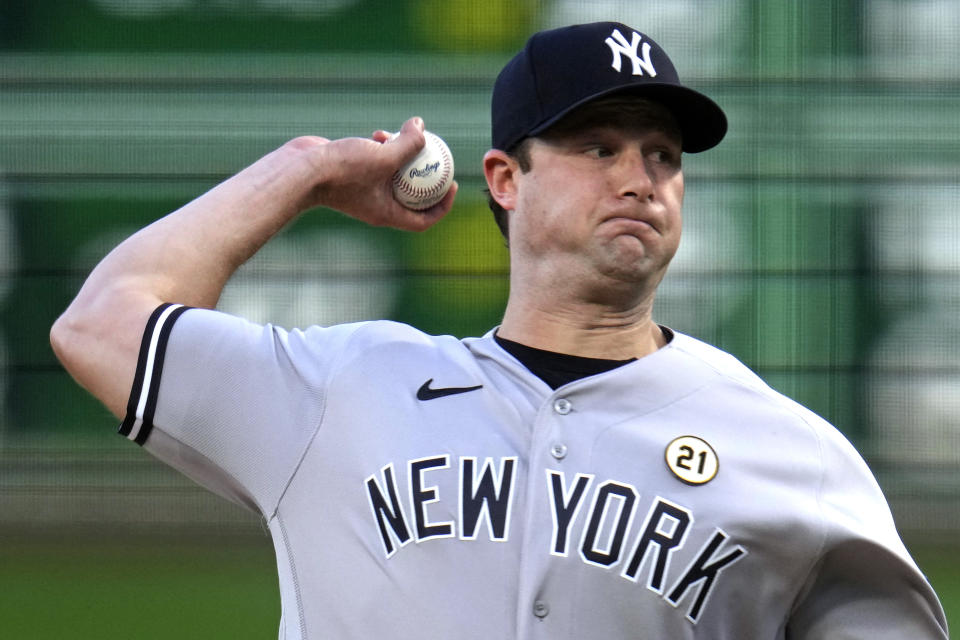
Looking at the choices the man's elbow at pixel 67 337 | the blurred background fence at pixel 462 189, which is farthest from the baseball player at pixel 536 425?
Answer: the blurred background fence at pixel 462 189

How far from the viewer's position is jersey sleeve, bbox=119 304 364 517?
5.86 ft

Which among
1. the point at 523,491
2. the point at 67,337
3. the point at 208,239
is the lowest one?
the point at 523,491

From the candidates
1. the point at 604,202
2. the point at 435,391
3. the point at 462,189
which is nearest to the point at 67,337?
the point at 435,391

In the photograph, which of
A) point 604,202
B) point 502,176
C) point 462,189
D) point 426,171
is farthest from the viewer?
point 462,189

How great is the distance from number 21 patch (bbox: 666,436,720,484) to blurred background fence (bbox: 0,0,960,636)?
3434 mm

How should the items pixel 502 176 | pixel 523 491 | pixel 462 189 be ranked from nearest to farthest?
pixel 523 491 → pixel 502 176 → pixel 462 189

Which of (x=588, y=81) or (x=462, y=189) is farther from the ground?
(x=588, y=81)

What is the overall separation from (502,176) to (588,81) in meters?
0.24

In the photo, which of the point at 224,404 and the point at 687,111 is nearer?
the point at 224,404

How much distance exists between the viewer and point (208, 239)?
1917 millimetres

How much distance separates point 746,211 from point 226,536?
97.1 inches

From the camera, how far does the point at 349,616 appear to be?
170 cm

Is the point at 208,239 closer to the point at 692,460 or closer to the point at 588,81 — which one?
the point at 588,81

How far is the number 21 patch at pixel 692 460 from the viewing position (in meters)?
1.73
